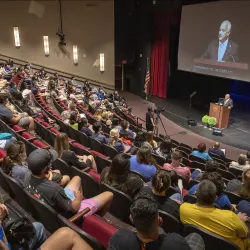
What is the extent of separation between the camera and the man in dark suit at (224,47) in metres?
10.3

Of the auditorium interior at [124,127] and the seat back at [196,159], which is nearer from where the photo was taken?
the auditorium interior at [124,127]

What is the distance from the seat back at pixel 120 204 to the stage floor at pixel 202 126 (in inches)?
259

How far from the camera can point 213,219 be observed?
225 centimetres

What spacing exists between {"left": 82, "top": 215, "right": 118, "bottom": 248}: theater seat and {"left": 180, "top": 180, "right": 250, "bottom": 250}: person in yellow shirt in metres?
0.65

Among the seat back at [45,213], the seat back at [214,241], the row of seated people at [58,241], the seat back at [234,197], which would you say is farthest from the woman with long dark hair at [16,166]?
the seat back at [234,197]

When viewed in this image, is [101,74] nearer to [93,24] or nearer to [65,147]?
[93,24]

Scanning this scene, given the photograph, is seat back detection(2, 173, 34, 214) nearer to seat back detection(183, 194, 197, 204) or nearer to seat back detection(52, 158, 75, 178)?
seat back detection(52, 158, 75, 178)

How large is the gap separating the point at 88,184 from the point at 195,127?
25.2ft

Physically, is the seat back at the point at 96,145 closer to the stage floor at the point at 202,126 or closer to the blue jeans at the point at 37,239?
the blue jeans at the point at 37,239

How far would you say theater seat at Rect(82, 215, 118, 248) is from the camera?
210 cm

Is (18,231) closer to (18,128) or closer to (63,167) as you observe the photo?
(63,167)

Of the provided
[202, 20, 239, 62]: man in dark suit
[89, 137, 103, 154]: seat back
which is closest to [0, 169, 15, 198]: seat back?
[89, 137, 103, 154]: seat back

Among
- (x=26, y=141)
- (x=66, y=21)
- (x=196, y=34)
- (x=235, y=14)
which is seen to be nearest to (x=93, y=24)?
(x=66, y=21)

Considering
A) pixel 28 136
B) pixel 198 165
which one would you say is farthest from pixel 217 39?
pixel 28 136
